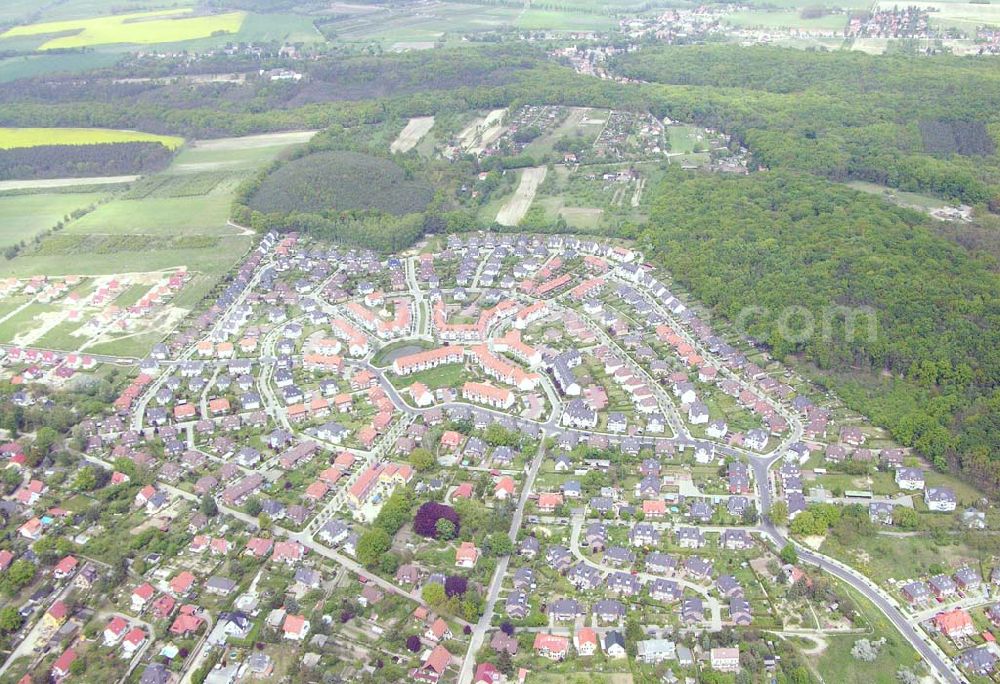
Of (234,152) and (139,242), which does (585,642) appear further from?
(234,152)

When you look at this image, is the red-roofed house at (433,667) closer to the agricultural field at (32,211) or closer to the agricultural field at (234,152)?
the agricultural field at (32,211)

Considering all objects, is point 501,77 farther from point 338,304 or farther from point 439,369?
point 439,369

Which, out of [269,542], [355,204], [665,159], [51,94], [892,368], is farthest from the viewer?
[51,94]

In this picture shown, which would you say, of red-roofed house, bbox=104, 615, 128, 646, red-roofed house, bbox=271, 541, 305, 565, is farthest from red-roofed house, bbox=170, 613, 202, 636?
red-roofed house, bbox=271, 541, 305, 565

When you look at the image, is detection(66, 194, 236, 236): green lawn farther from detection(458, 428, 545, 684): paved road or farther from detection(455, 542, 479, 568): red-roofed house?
detection(455, 542, 479, 568): red-roofed house

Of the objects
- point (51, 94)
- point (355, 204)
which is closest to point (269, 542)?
point (355, 204)

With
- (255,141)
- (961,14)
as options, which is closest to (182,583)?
(255,141)

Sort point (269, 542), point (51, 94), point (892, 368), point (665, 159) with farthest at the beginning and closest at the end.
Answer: point (51, 94)
point (665, 159)
point (892, 368)
point (269, 542)
